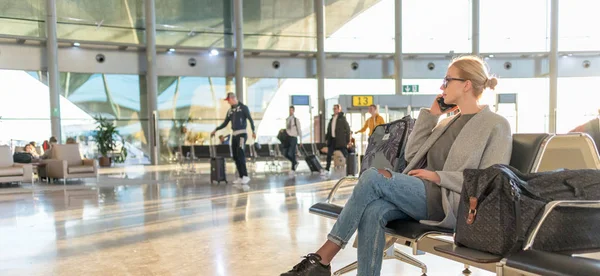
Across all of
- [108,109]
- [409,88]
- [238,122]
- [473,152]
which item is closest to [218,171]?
[238,122]

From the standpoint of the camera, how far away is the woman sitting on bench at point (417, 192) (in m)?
2.40

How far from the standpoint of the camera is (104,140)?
19.0m

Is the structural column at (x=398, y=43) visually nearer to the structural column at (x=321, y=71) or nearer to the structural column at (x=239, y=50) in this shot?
the structural column at (x=321, y=71)

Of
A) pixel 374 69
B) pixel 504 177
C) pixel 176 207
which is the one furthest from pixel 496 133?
pixel 374 69

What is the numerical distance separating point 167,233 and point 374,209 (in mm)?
3096

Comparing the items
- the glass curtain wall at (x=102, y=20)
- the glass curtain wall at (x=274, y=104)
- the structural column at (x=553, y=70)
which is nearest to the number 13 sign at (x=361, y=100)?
the glass curtain wall at (x=274, y=104)

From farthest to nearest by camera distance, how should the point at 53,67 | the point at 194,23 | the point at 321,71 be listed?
the point at 321,71, the point at 194,23, the point at 53,67

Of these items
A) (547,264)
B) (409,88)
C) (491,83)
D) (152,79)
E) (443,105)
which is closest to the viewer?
(547,264)

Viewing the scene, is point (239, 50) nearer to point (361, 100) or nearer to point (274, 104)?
point (274, 104)

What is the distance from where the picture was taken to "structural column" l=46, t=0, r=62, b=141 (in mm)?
18000

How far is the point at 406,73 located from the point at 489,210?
21815 millimetres

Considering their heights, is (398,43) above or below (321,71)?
above

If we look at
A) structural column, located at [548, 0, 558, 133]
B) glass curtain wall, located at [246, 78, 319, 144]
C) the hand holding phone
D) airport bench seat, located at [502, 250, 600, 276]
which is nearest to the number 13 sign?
glass curtain wall, located at [246, 78, 319, 144]

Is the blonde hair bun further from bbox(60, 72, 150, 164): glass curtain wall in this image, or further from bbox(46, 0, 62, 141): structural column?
bbox(60, 72, 150, 164): glass curtain wall
